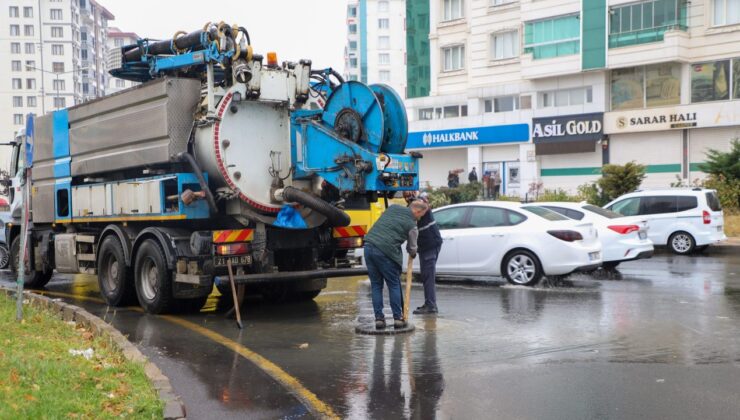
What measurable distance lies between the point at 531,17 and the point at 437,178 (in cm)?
1143

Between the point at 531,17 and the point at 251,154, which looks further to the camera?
the point at 531,17

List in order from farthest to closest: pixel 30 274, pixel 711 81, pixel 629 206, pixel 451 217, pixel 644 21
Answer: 1. pixel 644 21
2. pixel 711 81
3. pixel 629 206
4. pixel 30 274
5. pixel 451 217

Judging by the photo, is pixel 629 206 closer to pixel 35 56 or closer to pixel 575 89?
pixel 575 89

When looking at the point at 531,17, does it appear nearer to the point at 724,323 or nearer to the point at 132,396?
the point at 724,323

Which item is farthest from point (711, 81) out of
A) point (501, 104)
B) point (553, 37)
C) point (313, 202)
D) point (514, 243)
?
point (313, 202)

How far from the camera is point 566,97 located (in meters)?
42.2

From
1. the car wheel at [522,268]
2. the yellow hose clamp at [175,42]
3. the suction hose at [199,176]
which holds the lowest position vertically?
the car wheel at [522,268]

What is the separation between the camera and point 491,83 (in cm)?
4556

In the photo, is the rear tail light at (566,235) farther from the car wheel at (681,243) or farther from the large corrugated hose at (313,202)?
the car wheel at (681,243)

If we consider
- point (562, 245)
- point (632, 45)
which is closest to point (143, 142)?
point (562, 245)

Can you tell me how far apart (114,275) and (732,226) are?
62.5 feet

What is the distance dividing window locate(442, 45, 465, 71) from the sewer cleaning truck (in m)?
36.5

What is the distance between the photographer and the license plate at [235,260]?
11.1m

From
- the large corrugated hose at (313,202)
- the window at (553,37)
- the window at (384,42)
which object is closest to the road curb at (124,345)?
the large corrugated hose at (313,202)
